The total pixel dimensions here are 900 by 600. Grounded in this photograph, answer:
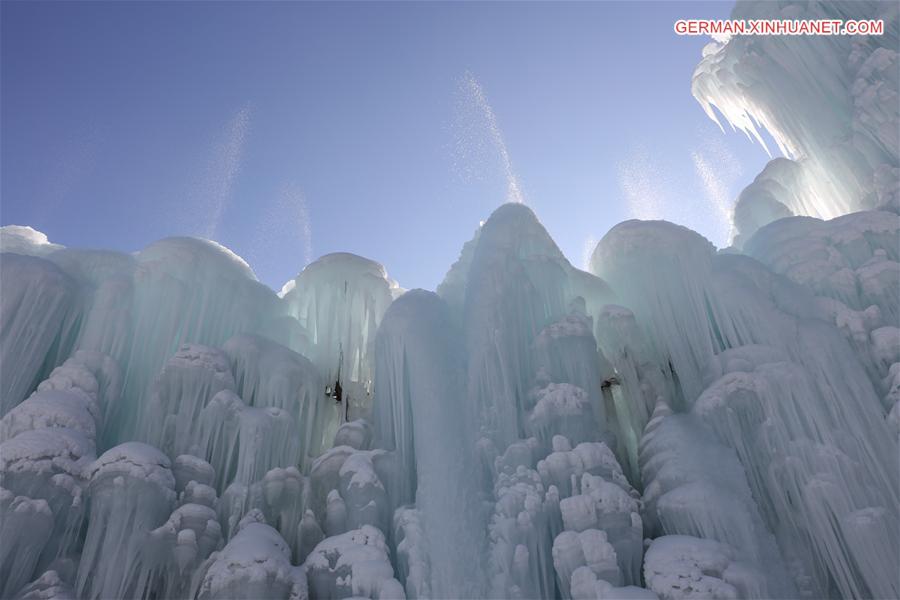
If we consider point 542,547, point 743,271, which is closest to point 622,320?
point 743,271

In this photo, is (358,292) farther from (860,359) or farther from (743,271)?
(860,359)

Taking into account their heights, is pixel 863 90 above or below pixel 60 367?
above

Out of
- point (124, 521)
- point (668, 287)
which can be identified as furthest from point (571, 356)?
point (124, 521)

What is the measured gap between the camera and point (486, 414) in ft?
31.4

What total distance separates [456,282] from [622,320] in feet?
11.7

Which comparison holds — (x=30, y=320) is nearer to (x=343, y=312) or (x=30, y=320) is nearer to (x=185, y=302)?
(x=185, y=302)

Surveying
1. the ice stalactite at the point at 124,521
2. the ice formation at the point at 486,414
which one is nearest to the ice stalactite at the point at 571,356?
the ice formation at the point at 486,414

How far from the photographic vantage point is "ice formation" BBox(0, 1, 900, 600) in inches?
Result: 302

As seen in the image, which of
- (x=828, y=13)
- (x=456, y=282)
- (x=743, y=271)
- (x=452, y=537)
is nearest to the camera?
(x=452, y=537)

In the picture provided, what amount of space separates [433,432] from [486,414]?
86 centimetres

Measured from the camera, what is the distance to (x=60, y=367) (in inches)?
384

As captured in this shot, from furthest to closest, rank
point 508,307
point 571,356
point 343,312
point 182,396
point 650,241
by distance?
point 343,312, point 650,241, point 508,307, point 571,356, point 182,396

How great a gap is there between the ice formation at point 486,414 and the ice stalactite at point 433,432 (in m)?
0.04

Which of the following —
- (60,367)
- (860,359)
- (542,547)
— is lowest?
(542,547)
